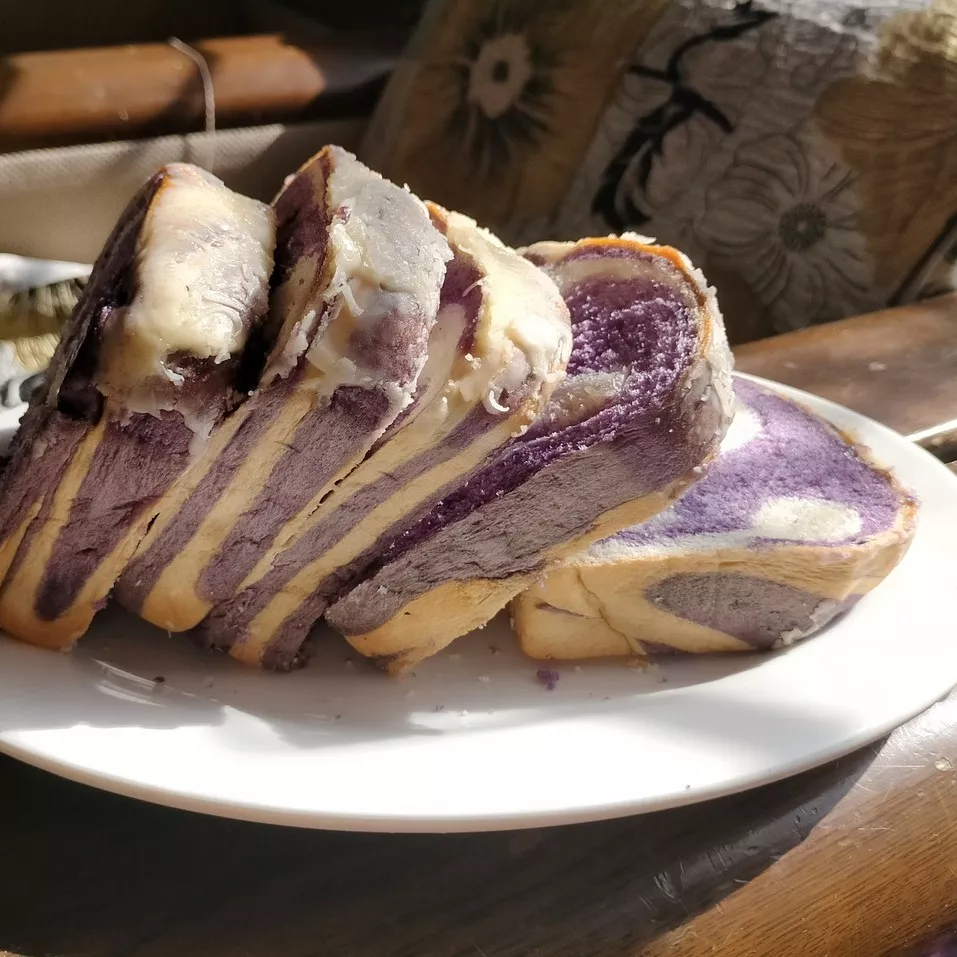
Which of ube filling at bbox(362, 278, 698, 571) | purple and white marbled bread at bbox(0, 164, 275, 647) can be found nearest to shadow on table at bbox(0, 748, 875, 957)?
purple and white marbled bread at bbox(0, 164, 275, 647)

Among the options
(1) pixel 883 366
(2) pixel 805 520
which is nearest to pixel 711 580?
(2) pixel 805 520

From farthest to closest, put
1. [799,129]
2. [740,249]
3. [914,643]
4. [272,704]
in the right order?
[740,249], [799,129], [914,643], [272,704]

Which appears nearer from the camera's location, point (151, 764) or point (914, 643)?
point (151, 764)

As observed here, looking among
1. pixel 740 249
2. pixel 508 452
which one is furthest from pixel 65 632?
pixel 740 249

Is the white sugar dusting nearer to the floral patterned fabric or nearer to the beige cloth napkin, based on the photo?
the floral patterned fabric

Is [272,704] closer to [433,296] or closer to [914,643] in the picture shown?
[433,296]

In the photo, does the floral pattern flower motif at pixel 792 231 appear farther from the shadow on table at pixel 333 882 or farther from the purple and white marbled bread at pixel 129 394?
the shadow on table at pixel 333 882
